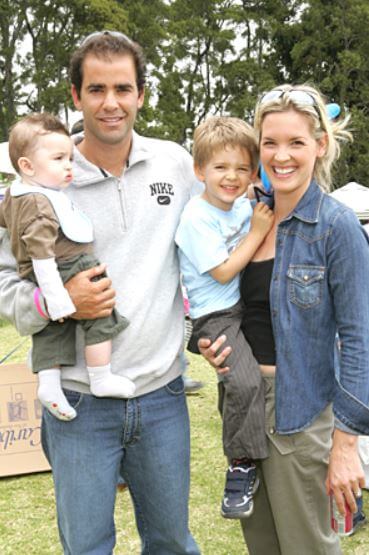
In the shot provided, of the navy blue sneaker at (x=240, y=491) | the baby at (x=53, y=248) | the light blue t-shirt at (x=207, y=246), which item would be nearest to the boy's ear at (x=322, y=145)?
the light blue t-shirt at (x=207, y=246)

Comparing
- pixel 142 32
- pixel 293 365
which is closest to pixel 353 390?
pixel 293 365

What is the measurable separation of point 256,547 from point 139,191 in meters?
1.25

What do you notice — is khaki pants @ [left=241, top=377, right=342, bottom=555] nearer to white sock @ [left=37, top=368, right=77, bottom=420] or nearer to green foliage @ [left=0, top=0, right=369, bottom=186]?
white sock @ [left=37, top=368, right=77, bottom=420]

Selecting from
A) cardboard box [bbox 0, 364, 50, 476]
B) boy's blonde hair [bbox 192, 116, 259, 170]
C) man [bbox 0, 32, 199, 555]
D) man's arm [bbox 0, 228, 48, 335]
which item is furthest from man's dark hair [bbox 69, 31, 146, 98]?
cardboard box [bbox 0, 364, 50, 476]

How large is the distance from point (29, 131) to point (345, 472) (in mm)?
1367

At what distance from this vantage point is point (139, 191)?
2039mm

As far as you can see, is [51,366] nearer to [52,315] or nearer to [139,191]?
[52,315]

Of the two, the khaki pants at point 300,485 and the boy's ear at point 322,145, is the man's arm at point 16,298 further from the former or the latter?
the boy's ear at point 322,145

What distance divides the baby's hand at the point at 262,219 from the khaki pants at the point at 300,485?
458 mm

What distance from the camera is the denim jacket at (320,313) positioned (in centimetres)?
179

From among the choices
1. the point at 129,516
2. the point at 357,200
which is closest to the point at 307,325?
the point at 129,516

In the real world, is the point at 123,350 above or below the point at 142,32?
below

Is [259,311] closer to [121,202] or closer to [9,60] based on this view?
[121,202]

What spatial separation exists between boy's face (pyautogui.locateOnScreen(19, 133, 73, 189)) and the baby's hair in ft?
0.05
